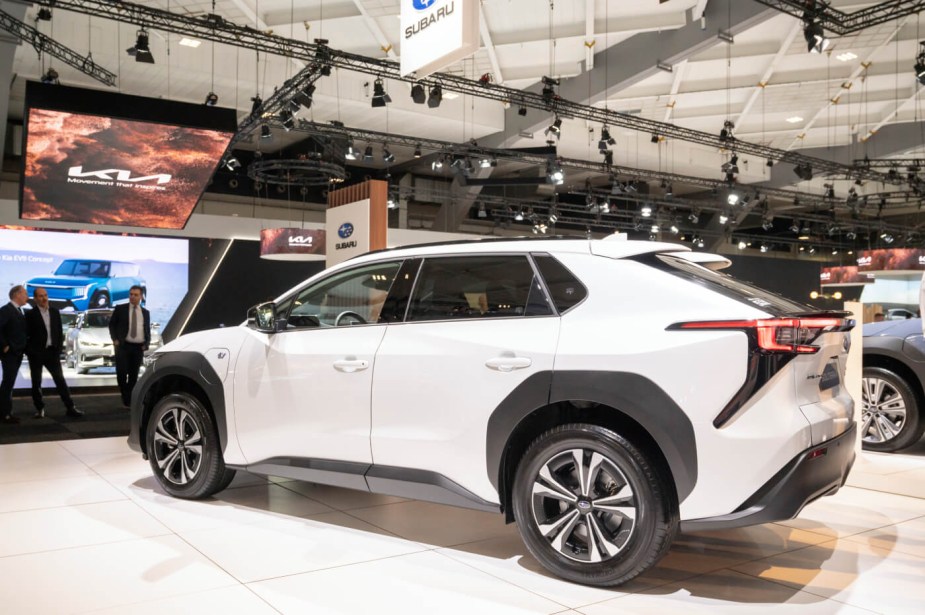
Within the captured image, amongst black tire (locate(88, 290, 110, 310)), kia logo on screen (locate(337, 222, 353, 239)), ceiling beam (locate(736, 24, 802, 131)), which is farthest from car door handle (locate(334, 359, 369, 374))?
black tire (locate(88, 290, 110, 310))

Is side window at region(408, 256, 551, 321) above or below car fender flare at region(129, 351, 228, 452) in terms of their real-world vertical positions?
above

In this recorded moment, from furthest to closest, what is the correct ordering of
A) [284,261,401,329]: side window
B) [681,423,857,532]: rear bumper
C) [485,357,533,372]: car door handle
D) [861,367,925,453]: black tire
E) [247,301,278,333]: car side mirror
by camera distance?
[861,367,925,453]: black tire → [247,301,278,333]: car side mirror → [284,261,401,329]: side window → [485,357,533,372]: car door handle → [681,423,857,532]: rear bumper

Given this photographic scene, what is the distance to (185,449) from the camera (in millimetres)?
4570

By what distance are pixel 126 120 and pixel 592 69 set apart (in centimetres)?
752

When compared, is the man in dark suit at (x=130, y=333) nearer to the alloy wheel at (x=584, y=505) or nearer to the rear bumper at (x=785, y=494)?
the alloy wheel at (x=584, y=505)

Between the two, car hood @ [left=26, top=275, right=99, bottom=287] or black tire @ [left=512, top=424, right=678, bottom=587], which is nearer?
black tire @ [left=512, top=424, right=678, bottom=587]

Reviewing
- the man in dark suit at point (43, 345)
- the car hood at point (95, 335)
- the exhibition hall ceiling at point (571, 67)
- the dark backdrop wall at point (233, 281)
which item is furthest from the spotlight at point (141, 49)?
the dark backdrop wall at point (233, 281)

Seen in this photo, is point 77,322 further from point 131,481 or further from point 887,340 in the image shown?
point 887,340

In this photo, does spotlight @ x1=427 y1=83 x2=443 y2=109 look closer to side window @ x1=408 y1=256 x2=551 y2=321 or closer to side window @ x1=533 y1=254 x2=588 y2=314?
side window @ x1=408 y1=256 x2=551 y2=321

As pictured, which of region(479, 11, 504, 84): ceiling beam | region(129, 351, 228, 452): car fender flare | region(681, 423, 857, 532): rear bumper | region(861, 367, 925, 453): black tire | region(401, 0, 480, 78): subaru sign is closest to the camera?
region(681, 423, 857, 532): rear bumper

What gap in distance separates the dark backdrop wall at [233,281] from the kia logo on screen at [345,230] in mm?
7451

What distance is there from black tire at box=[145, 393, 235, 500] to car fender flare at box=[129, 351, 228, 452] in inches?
3.4

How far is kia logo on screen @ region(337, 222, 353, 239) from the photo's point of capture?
26.3 ft

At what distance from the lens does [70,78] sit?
13.1m
